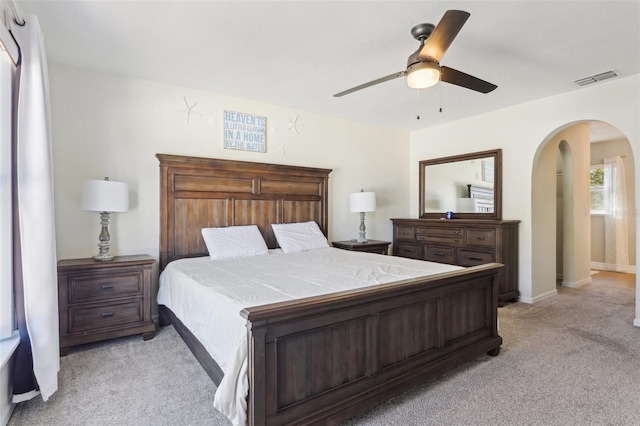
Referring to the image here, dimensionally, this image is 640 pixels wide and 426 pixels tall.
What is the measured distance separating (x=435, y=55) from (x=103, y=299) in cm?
329

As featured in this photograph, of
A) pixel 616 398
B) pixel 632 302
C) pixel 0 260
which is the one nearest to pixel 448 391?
pixel 616 398

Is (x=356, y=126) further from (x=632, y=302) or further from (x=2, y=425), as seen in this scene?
(x=2, y=425)

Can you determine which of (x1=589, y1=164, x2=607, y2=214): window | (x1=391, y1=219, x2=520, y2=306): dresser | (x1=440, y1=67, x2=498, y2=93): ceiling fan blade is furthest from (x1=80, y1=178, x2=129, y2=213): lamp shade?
(x1=589, y1=164, x2=607, y2=214): window

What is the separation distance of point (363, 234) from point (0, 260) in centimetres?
387

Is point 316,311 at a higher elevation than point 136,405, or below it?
higher

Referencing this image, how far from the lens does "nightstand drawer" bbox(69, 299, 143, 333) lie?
2705 mm

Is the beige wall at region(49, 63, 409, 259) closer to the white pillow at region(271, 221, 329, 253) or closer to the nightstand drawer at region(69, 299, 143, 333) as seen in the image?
the nightstand drawer at region(69, 299, 143, 333)

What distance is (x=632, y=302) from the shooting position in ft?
13.4

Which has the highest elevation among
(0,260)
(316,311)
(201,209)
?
(201,209)

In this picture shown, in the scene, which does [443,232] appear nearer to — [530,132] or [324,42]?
[530,132]

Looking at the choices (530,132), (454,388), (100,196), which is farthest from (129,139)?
(530,132)

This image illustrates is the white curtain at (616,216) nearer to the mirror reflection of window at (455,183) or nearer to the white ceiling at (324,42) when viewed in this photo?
the mirror reflection of window at (455,183)

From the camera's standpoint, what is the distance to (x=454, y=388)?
2127 millimetres

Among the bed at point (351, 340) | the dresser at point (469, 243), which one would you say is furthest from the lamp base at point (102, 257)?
the dresser at point (469, 243)
